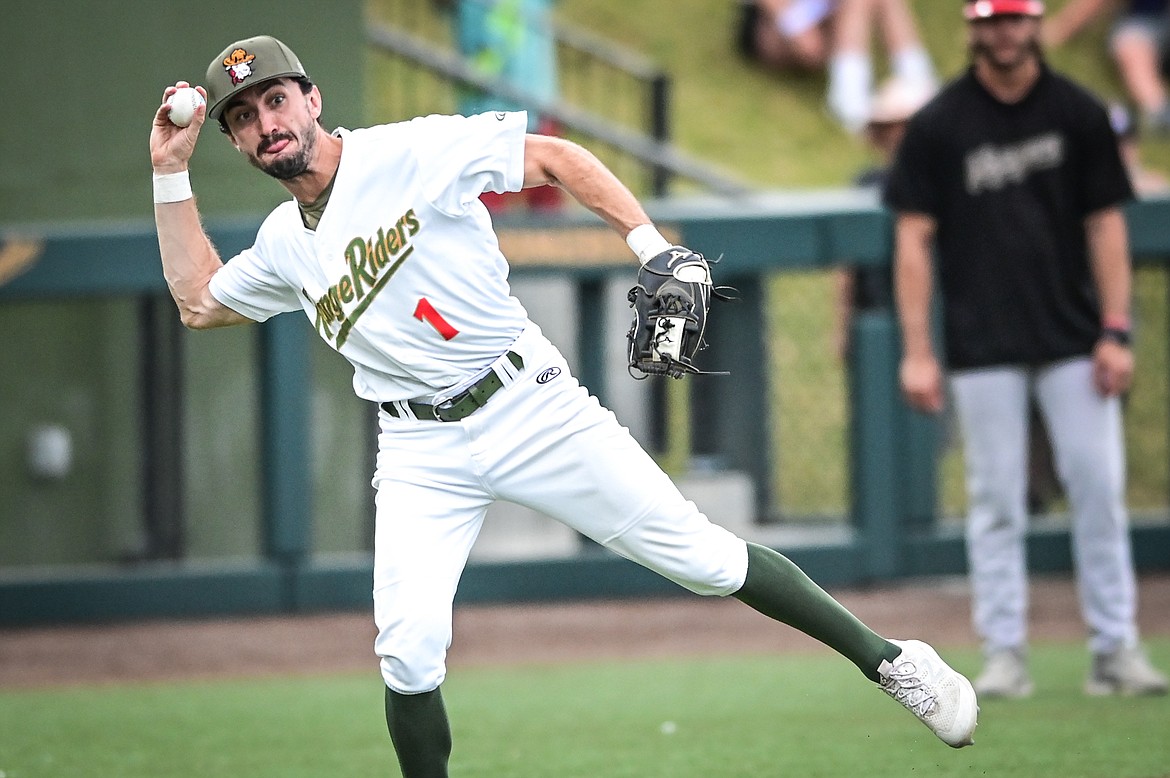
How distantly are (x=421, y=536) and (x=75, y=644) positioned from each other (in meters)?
4.48

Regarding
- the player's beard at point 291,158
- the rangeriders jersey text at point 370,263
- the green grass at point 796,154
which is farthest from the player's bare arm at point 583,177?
the green grass at point 796,154

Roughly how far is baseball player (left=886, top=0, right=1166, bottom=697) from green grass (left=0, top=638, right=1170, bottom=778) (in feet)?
1.09

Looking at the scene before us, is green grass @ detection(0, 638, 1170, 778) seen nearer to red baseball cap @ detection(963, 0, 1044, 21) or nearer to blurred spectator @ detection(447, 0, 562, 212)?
red baseball cap @ detection(963, 0, 1044, 21)

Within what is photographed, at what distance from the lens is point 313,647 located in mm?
7633

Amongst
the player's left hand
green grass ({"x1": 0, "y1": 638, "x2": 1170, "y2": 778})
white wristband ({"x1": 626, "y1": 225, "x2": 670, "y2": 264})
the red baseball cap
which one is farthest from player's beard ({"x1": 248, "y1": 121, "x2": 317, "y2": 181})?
the player's left hand

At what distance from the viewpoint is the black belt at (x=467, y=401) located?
13.2ft

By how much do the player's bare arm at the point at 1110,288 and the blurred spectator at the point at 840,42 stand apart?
21.0 ft

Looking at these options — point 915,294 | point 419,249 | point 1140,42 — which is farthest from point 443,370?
point 1140,42

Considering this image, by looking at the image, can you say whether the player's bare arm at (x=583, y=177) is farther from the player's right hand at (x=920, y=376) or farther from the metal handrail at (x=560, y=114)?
the metal handrail at (x=560, y=114)

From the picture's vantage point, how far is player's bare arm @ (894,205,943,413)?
19.2 ft

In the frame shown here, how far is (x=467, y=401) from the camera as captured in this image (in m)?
4.03

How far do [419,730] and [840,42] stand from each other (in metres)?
9.97

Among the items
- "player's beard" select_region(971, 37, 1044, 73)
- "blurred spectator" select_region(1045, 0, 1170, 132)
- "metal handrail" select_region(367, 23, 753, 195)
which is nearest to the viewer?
"player's beard" select_region(971, 37, 1044, 73)

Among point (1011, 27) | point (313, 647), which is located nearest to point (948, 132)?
point (1011, 27)
